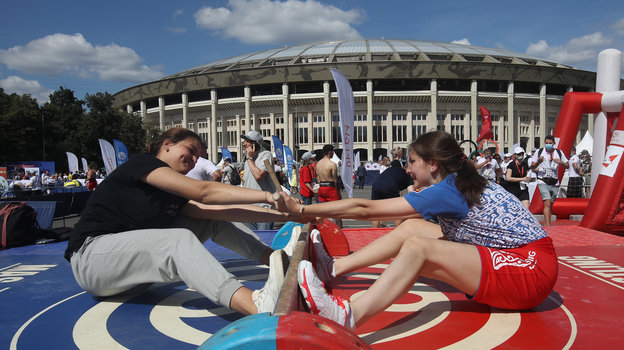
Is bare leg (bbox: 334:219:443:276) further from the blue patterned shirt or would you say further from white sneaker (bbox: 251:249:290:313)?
white sneaker (bbox: 251:249:290:313)

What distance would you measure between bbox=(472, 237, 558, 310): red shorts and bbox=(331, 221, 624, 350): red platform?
0.65 ft

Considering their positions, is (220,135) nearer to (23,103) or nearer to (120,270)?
(23,103)

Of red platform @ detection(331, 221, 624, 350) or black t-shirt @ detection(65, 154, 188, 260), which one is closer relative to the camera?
red platform @ detection(331, 221, 624, 350)

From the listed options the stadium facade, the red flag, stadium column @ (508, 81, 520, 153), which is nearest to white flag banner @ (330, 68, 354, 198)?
the red flag

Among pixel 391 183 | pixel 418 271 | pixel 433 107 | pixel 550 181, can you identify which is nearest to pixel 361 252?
pixel 418 271

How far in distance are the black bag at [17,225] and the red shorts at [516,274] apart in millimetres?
→ 6797

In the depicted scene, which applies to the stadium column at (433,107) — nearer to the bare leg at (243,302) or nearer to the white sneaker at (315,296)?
the bare leg at (243,302)

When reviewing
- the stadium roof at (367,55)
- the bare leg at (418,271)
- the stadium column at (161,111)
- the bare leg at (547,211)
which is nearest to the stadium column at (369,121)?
the stadium roof at (367,55)

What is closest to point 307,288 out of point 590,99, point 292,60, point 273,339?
point 273,339

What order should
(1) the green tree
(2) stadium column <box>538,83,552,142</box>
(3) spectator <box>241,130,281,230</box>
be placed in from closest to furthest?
(3) spectator <box>241,130,281,230</box>, (1) the green tree, (2) stadium column <box>538,83,552,142</box>

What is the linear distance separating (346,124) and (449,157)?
603 centimetres

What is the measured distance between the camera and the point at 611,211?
7973 mm

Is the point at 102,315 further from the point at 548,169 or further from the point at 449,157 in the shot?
the point at 548,169

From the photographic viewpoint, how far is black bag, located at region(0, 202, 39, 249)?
6.49 metres
